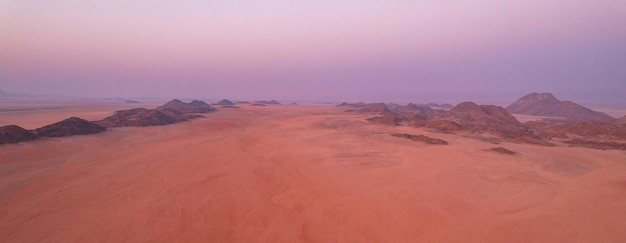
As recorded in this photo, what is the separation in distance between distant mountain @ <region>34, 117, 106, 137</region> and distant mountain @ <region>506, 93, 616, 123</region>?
5207cm

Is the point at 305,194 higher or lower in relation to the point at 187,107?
lower

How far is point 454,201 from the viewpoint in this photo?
9.09 m

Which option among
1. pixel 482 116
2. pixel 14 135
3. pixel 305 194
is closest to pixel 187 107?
pixel 14 135

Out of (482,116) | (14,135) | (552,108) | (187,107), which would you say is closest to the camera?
(14,135)

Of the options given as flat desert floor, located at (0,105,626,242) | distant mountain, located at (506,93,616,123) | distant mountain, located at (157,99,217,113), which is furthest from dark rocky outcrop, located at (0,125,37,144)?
distant mountain, located at (506,93,616,123)

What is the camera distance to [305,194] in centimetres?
959

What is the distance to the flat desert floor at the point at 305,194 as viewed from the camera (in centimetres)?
708

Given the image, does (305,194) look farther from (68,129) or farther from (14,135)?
(68,129)

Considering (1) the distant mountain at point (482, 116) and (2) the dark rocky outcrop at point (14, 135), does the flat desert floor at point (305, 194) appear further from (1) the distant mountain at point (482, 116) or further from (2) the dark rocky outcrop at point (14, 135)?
(1) the distant mountain at point (482, 116)

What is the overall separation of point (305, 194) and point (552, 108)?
53879mm

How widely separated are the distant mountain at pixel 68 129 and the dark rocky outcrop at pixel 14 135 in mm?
1037

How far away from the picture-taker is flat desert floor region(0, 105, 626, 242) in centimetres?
708

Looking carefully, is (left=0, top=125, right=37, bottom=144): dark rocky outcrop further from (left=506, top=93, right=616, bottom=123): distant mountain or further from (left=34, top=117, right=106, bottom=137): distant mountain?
(left=506, top=93, right=616, bottom=123): distant mountain

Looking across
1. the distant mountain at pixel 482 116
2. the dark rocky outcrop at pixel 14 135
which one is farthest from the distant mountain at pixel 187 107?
the distant mountain at pixel 482 116
